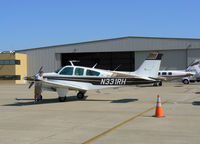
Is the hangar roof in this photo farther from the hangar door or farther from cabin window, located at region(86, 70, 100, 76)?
cabin window, located at region(86, 70, 100, 76)

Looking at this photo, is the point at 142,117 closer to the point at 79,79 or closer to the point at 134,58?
the point at 79,79

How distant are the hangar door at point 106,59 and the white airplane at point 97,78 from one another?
3690 cm

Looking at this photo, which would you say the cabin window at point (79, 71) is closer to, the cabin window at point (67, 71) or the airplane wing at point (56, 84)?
the cabin window at point (67, 71)

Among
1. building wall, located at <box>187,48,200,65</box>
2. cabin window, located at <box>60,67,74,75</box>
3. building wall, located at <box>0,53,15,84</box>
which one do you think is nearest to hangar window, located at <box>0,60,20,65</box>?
building wall, located at <box>0,53,15,84</box>

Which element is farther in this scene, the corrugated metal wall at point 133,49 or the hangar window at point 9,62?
the hangar window at point 9,62

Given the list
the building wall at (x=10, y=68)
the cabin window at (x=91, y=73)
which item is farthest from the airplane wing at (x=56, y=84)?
the building wall at (x=10, y=68)

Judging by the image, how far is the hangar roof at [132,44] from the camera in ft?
152

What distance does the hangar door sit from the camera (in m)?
53.1

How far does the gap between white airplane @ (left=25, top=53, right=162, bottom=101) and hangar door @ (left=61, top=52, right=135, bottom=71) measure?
121 ft

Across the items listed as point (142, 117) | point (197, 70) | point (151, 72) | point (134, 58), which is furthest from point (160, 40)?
point (142, 117)

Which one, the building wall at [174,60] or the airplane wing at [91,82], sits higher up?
the building wall at [174,60]

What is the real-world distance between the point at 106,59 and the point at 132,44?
7079 millimetres

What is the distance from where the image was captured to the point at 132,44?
4891cm

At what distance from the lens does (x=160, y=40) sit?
155 ft
